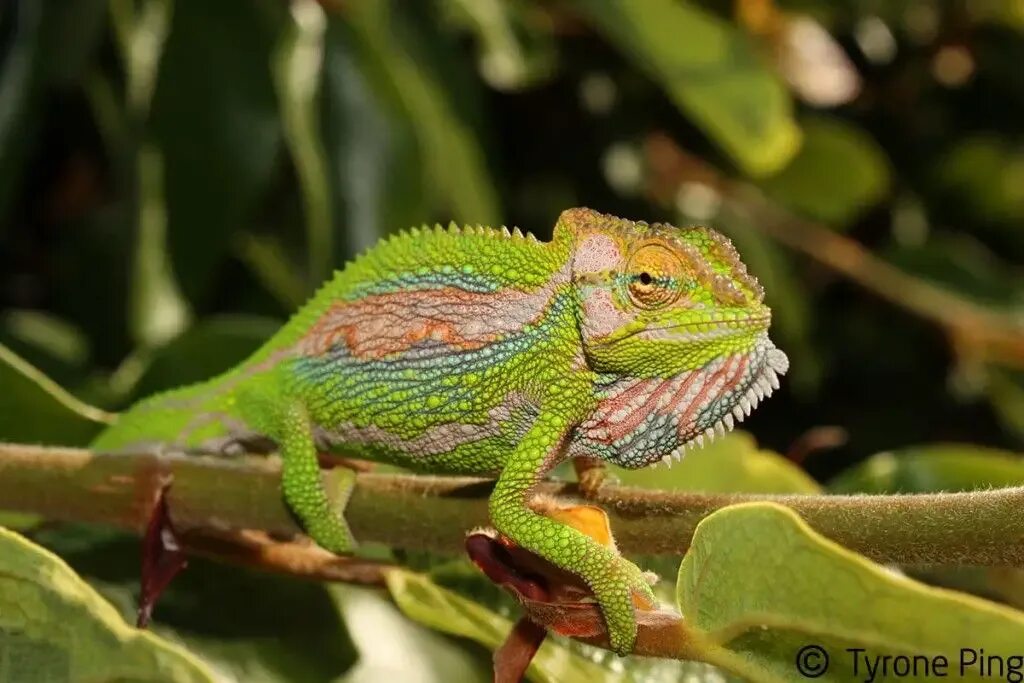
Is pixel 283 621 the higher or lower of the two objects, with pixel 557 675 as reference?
lower

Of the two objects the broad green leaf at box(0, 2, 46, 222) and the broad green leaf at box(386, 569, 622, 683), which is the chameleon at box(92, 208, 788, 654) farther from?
the broad green leaf at box(0, 2, 46, 222)

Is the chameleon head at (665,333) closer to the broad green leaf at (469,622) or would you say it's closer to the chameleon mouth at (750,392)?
the chameleon mouth at (750,392)

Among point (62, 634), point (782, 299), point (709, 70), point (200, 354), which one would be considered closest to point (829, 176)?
point (782, 299)

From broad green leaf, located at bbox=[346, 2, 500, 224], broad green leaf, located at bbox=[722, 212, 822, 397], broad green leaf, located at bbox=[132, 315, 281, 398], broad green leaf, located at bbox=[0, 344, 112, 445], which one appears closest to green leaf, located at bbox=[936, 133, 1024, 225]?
broad green leaf, located at bbox=[722, 212, 822, 397]

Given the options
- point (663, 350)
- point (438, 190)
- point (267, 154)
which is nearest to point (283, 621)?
point (663, 350)

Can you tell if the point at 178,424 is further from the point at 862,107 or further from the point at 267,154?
the point at 862,107

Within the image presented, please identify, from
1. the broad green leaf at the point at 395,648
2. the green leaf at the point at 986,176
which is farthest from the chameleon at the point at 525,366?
the green leaf at the point at 986,176
